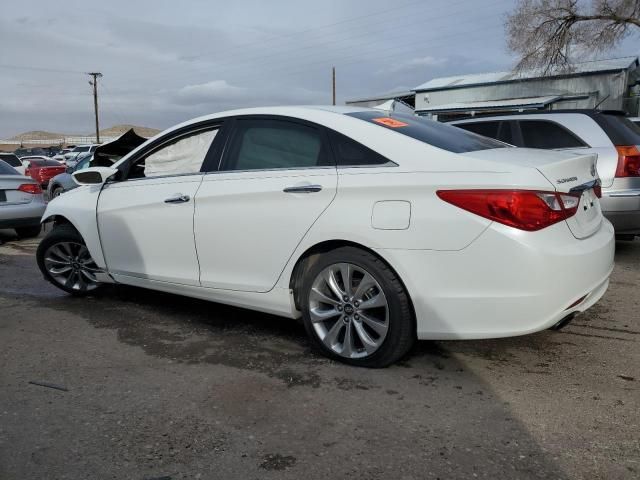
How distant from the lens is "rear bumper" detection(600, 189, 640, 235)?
5.93m

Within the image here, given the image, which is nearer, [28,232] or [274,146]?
[274,146]

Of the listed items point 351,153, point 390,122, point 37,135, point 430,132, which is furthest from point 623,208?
point 37,135

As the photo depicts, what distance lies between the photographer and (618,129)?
619cm

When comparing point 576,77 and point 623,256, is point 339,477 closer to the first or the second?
point 623,256

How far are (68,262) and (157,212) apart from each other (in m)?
1.44

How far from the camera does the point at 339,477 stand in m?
2.35

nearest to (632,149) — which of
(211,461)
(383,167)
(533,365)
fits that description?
(533,365)

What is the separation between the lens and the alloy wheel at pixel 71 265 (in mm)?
5027

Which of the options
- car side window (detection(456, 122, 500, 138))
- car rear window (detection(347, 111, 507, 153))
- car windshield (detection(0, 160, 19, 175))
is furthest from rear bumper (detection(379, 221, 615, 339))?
car windshield (detection(0, 160, 19, 175))

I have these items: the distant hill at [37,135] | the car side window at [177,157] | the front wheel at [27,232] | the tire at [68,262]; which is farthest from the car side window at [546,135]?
the distant hill at [37,135]

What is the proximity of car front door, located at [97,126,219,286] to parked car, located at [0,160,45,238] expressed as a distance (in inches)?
178

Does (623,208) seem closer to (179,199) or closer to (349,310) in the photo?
(349,310)

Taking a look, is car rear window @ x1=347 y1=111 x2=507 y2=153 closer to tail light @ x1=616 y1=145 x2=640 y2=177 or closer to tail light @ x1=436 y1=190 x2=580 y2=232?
tail light @ x1=436 y1=190 x2=580 y2=232

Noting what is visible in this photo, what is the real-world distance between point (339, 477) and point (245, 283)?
1.72 m
